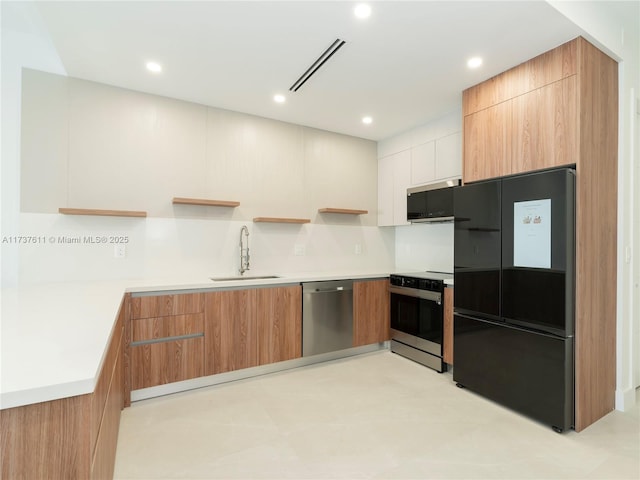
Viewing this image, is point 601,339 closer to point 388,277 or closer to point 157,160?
point 388,277

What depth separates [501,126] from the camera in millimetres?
2551

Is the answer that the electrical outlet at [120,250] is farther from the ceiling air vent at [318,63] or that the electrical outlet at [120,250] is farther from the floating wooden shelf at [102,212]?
the ceiling air vent at [318,63]

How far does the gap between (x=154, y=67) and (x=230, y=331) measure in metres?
2.20

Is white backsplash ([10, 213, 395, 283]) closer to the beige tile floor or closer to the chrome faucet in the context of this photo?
the chrome faucet

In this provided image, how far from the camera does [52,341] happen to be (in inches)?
39.3

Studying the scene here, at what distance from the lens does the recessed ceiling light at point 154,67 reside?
2531 millimetres

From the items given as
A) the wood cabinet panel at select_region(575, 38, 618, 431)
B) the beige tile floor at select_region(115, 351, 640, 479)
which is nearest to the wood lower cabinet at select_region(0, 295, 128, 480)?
the beige tile floor at select_region(115, 351, 640, 479)

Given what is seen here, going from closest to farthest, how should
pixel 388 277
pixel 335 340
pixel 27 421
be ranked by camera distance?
1. pixel 27 421
2. pixel 335 340
3. pixel 388 277

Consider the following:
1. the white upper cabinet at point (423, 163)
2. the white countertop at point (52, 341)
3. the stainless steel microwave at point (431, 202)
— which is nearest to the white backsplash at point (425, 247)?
the stainless steel microwave at point (431, 202)

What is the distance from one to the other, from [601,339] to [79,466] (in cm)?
291

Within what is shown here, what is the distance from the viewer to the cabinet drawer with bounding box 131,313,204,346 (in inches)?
97.5

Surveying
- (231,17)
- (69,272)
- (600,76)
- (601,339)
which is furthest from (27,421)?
(600,76)

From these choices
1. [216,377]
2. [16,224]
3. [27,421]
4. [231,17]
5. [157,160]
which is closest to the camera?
[27,421]

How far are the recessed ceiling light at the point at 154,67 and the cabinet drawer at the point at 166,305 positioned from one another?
1772mm
